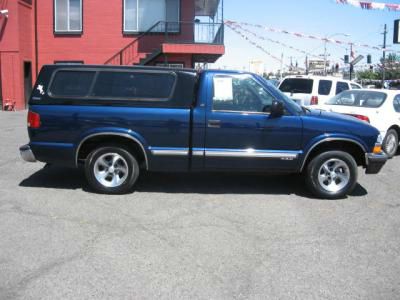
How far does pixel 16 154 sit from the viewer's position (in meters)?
9.60

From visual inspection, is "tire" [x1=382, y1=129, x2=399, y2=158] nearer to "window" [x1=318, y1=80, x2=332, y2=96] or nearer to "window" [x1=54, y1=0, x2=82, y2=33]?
"window" [x1=318, y1=80, x2=332, y2=96]

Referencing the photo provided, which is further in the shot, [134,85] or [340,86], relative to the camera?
[340,86]

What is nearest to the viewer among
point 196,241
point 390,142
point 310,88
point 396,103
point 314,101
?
point 196,241

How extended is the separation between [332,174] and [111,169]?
3.26m

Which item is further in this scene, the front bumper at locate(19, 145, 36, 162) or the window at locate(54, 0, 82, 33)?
the window at locate(54, 0, 82, 33)

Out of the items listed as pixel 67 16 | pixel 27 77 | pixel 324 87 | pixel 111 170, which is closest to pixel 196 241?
pixel 111 170

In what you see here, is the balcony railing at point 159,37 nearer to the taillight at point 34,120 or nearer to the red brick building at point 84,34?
the red brick building at point 84,34

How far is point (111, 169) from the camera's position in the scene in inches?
262

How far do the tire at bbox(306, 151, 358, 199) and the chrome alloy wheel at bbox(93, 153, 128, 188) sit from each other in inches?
107

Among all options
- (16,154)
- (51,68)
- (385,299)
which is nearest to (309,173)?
(385,299)

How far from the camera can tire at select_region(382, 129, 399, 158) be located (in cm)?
1033

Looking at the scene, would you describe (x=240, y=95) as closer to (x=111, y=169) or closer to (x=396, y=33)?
(x=111, y=169)

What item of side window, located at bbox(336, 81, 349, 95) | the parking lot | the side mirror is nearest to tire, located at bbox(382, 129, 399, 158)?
the parking lot

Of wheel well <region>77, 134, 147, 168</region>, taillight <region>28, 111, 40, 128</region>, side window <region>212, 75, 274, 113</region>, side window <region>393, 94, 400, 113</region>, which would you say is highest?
side window <region>212, 75, 274, 113</region>
